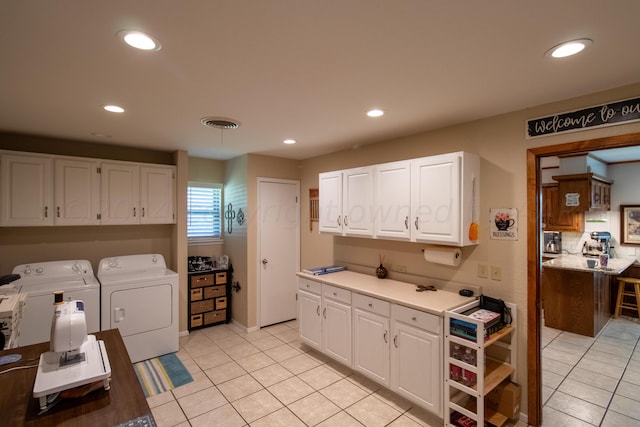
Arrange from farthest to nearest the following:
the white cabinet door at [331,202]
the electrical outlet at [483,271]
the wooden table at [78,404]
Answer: the white cabinet door at [331,202] → the electrical outlet at [483,271] → the wooden table at [78,404]

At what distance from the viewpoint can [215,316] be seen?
457cm

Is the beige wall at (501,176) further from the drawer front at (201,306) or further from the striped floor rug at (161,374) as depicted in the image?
the drawer front at (201,306)

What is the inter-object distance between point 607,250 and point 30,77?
7.17 metres

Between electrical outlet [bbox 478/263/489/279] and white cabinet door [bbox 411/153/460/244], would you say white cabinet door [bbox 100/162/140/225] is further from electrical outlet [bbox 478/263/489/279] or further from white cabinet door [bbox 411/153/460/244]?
electrical outlet [bbox 478/263/489/279]

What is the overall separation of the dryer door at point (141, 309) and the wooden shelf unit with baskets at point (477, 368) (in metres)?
3.16

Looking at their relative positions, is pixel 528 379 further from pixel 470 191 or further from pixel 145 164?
pixel 145 164

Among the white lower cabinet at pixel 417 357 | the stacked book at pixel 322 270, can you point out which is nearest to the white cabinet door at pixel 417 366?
the white lower cabinet at pixel 417 357

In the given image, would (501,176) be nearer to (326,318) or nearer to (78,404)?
(326,318)

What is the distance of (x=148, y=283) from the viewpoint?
141 inches

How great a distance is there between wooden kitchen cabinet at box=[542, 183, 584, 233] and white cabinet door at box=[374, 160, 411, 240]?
324 centimetres

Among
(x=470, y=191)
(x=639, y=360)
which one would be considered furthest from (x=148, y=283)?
(x=639, y=360)

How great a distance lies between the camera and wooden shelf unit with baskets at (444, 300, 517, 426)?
84.7 inches

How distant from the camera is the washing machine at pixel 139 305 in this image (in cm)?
337

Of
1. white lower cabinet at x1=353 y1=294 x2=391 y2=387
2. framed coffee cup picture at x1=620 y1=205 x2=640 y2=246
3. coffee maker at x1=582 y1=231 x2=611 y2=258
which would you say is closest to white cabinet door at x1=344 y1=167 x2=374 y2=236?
white lower cabinet at x1=353 y1=294 x2=391 y2=387
